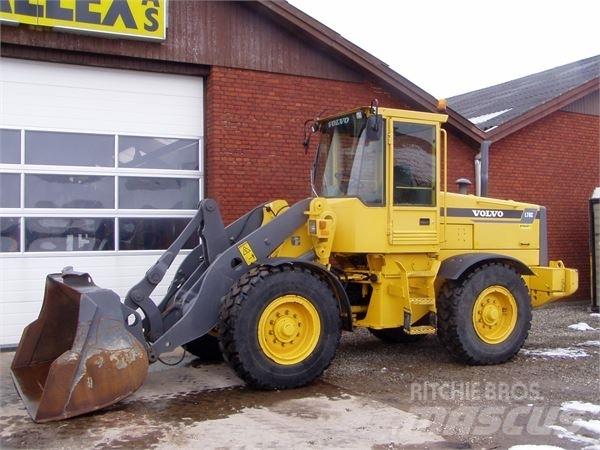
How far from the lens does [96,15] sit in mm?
8898

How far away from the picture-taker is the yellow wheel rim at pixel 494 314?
7.73 meters

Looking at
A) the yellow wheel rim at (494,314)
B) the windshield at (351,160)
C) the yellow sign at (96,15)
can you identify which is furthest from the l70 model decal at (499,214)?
the yellow sign at (96,15)

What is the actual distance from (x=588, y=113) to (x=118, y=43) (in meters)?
9.41

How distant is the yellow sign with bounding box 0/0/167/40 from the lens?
8492mm

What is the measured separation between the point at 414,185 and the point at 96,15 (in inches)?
192

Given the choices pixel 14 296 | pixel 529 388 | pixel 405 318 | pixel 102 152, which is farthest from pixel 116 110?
pixel 529 388

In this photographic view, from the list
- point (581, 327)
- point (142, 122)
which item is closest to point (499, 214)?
point (581, 327)

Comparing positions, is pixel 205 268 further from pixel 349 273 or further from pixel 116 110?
pixel 116 110

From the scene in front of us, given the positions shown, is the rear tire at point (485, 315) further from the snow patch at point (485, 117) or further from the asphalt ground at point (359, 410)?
the snow patch at point (485, 117)

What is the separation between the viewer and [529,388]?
670 cm

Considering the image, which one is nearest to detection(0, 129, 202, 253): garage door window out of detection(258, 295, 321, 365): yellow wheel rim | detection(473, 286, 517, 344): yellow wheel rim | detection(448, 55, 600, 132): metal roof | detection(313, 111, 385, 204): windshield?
detection(313, 111, 385, 204): windshield

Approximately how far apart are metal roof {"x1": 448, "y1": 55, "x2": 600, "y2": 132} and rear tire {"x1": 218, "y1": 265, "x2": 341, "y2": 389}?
6.91 m

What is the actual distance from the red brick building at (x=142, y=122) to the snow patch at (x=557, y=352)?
414 centimetres

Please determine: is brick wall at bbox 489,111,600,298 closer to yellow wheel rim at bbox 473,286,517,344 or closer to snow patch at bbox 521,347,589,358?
snow patch at bbox 521,347,589,358
